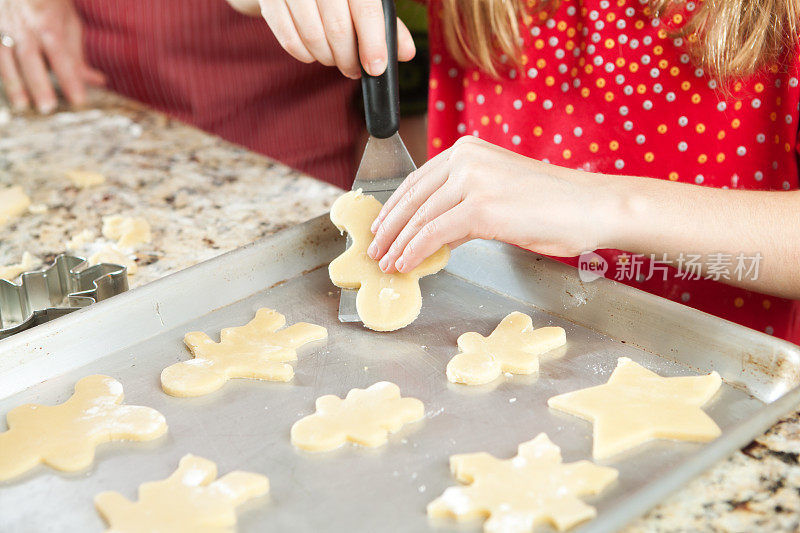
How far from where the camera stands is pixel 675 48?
105 cm

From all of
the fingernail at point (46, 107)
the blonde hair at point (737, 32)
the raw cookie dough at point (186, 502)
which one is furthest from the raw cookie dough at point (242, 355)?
the fingernail at point (46, 107)

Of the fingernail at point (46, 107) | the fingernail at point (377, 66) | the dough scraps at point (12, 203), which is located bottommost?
the dough scraps at point (12, 203)

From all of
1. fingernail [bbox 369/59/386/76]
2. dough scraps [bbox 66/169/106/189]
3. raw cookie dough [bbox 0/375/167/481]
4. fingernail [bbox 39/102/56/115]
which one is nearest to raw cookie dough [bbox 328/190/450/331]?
fingernail [bbox 369/59/386/76]

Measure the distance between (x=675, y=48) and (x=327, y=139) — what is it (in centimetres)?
94

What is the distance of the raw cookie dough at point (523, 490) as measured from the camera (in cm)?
60

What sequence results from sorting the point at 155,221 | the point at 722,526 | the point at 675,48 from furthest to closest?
the point at 155,221 → the point at 675,48 → the point at 722,526

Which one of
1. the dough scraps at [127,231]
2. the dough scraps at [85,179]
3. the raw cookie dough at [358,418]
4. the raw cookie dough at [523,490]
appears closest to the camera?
the raw cookie dough at [523,490]

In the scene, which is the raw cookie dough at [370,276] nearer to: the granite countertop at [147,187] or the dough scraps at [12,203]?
the granite countertop at [147,187]

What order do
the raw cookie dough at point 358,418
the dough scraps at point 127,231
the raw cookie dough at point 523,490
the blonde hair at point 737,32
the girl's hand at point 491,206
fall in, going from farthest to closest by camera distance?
the dough scraps at point 127,231 → the blonde hair at point 737,32 → the girl's hand at point 491,206 → the raw cookie dough at point 358,418 → the raw cookie dough at point 523,490

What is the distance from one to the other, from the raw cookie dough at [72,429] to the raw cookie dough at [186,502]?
0.07 m

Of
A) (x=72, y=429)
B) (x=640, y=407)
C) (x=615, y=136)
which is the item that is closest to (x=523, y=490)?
(x=640, y=407)

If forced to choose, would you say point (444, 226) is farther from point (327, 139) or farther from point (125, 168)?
point (327, 139)

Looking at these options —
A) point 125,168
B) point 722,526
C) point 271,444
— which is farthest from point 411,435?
point 125,168

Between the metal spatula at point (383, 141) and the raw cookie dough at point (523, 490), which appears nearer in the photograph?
the raw cookie dough at point (523, 490)
